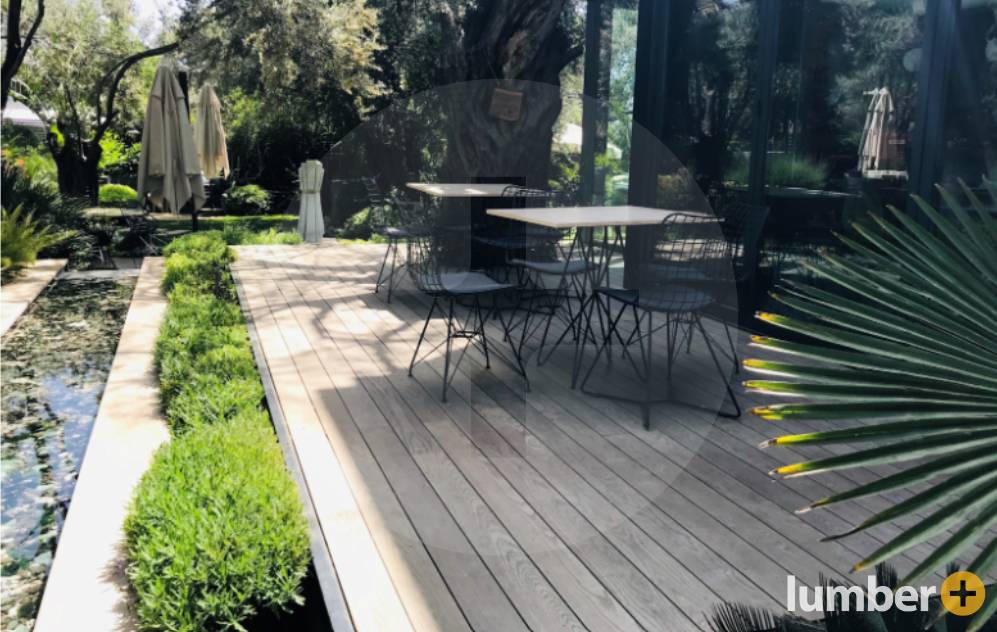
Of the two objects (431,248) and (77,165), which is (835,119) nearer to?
(431,248)

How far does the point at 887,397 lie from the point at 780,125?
4596mm

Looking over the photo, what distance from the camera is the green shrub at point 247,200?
52.7 feet

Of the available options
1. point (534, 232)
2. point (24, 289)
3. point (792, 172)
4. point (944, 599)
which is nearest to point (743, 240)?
point (792, 172)

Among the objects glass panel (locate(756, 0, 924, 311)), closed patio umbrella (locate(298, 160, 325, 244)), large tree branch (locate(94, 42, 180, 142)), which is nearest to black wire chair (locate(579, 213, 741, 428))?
glass panel (locate(756, 0, 924, 311))

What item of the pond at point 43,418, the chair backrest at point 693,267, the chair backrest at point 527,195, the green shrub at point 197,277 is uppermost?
the chair backrest at point 527,195

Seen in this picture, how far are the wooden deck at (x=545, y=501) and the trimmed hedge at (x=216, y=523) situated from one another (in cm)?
19

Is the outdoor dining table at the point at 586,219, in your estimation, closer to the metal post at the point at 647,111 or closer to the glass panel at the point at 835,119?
the glass panel at the point at 835,119

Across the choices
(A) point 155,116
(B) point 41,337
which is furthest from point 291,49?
(B) point 41,337

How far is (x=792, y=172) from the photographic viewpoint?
518 centimetres

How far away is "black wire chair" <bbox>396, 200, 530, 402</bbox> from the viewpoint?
4336 mm

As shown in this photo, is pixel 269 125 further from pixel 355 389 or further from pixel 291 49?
pixel 355 389

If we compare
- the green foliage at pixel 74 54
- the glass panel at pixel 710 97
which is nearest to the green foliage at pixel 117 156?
the green foliage at pixel 74 54

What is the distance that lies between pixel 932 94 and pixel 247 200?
45.6ft

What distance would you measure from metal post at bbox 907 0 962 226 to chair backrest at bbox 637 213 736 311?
1.08m
